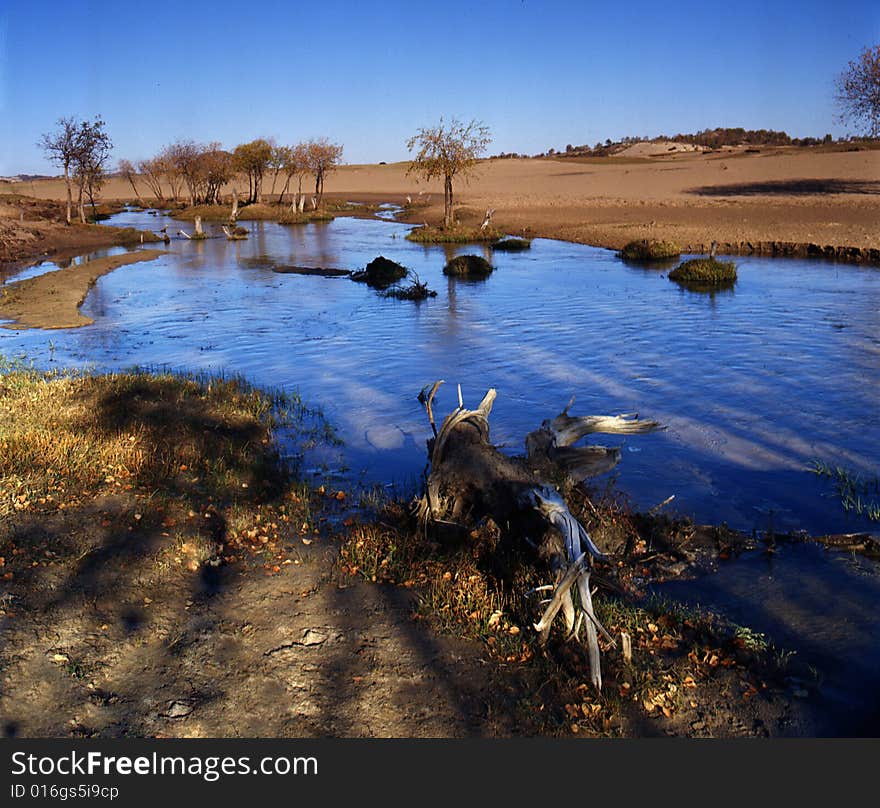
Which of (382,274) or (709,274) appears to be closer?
(709,274)

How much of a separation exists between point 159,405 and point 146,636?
5670mm

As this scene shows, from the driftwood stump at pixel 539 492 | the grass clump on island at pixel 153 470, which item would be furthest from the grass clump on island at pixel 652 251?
the driftwood stump at pixel 539 492

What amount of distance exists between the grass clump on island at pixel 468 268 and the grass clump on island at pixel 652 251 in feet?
20.9

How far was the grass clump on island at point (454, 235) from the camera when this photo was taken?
1586 inches

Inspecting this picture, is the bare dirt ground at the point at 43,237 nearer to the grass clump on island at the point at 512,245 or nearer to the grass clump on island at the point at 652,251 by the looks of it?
the grass clump on island at the point at 512,245

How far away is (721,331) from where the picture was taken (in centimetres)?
1808

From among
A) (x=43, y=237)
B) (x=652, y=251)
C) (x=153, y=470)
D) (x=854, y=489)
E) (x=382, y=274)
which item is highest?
(x=43, y=237)

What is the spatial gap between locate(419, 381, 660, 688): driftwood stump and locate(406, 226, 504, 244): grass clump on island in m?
33.1

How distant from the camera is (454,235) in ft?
133

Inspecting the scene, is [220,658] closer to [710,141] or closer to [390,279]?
[390,279]

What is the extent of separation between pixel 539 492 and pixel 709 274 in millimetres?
20419

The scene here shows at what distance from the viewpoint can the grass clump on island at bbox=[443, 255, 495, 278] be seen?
28266 millimetres

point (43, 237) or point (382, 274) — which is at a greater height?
point (43, 237)

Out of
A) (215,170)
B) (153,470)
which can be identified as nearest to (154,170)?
(215,170)
